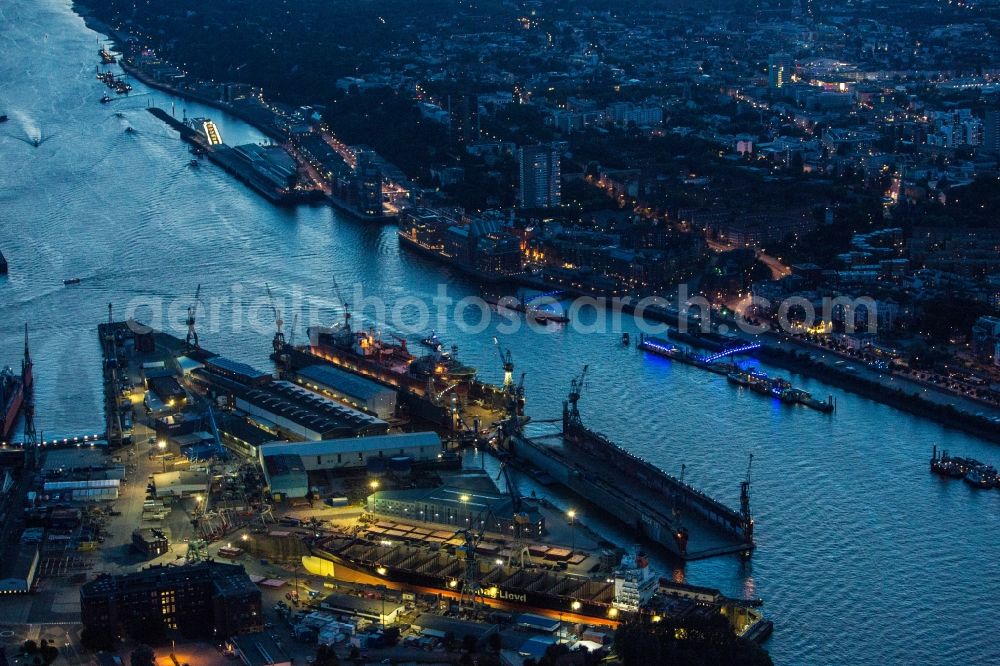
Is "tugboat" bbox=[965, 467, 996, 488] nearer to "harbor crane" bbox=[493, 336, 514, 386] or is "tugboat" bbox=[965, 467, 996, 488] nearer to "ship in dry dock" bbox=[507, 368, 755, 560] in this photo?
"ship in dry dock" bbox=[507, 368, 755, 560]

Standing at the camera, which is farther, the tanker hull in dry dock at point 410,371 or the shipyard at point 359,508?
the tanker hull in dry dock at point 410,371

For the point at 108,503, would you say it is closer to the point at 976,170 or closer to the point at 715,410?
the point at 715,410

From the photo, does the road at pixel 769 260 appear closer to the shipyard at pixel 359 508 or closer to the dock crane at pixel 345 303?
the dock crane at pixel 345 303

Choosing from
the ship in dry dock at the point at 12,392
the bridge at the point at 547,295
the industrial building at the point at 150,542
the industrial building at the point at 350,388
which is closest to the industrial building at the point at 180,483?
the industrial building at the point at 150,542

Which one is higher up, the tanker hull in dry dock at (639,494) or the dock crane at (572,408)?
the dock crane at (572,408)

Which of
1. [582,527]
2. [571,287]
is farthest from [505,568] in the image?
[571,287]

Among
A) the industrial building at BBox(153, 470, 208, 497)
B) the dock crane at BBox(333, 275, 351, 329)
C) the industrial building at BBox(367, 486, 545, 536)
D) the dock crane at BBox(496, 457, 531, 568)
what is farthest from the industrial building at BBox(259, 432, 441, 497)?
the dock crane at BBox(333, 275, 351, 329)
